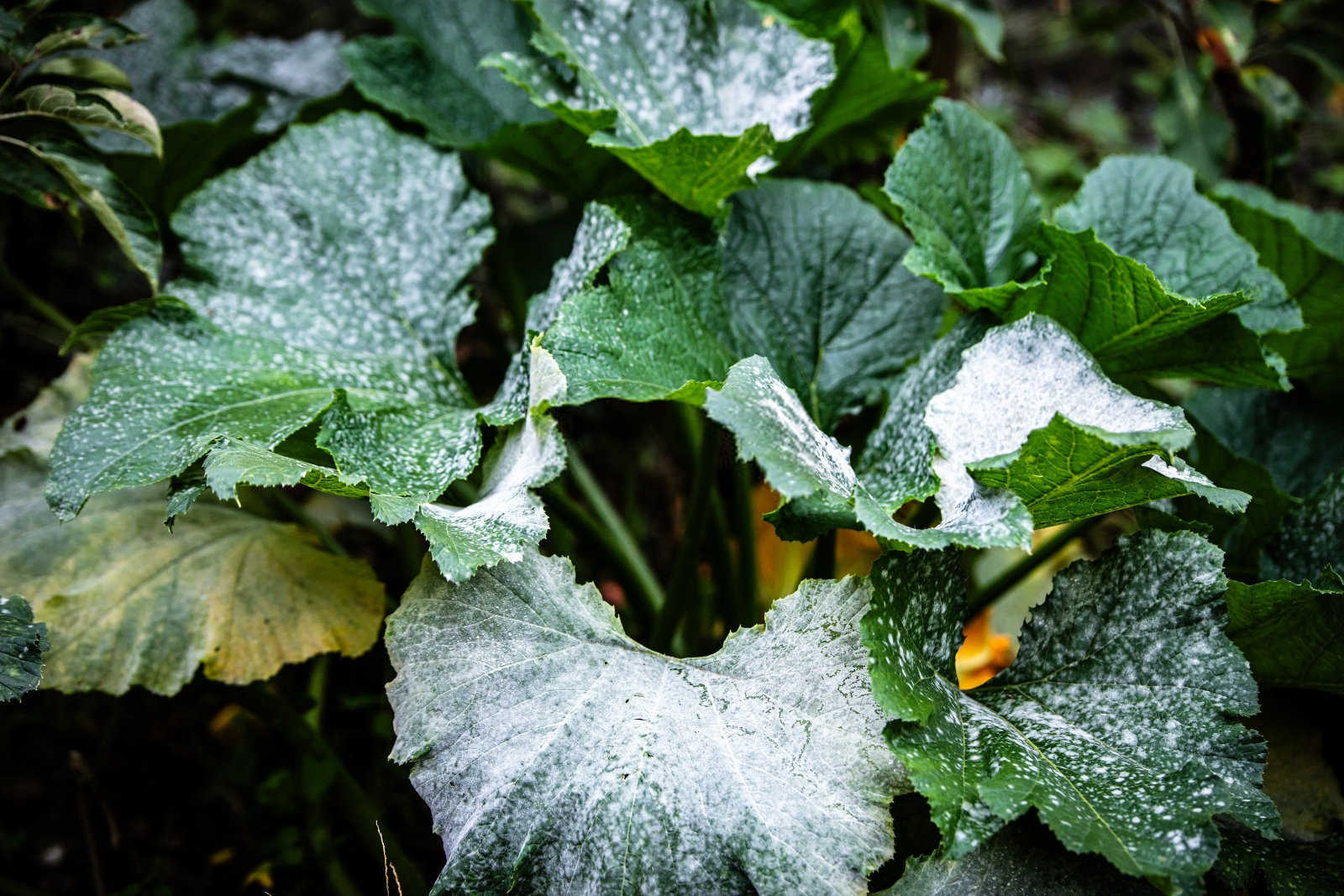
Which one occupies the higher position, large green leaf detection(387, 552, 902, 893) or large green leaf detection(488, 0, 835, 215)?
large green leaf detection(488, 0, 835, 215)

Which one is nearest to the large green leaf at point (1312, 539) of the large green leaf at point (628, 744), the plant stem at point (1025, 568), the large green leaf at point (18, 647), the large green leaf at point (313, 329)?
the plant stem at point (1025, 568)

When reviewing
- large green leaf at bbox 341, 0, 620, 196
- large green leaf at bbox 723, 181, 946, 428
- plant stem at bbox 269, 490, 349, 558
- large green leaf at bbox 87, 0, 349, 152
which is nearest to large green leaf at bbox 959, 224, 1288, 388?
large green leaf at bbox 723, 181, 946, 428

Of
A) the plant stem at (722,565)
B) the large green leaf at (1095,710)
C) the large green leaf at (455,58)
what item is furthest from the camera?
the large green leaf at (455,58)

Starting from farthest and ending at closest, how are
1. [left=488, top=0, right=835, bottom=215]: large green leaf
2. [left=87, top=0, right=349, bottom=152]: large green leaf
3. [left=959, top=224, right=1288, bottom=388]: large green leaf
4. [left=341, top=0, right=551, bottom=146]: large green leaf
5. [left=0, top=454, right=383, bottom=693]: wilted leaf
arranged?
[left=87, top=0, right=349, bottom=152]: large green leaf → [left=341, top=0, right=551, bottom=146]: large green leaf → [left=488, top=0, right=835, bottom=215]: large green leaf → [left=0, top=454, right=383, bottom=693]: wilted leaf → [left=959, top=224, right=1288, bottom=388]: large green leaf

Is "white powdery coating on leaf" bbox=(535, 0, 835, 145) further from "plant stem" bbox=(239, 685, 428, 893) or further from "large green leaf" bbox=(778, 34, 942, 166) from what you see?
"plant stem" bbox=(239, 685, 428, 893)

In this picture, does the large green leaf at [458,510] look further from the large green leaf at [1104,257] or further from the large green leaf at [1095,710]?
the large green leaf at [1104,257]

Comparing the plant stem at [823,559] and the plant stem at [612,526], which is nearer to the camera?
the plant stem at [823,559]
